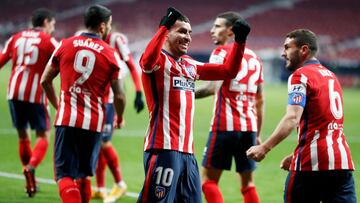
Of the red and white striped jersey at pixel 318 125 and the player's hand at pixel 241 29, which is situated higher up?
the player's hand at pixel 241 29

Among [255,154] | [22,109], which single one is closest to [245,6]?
[22,109]

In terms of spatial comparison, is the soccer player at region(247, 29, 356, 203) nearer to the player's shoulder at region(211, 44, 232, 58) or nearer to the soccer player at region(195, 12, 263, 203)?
the player's shoulder at region(211, 44, 232, 58)

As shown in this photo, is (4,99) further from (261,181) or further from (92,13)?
(92,13)

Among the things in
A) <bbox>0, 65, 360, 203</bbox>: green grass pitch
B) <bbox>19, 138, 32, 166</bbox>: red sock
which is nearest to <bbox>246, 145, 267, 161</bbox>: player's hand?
<bbox>0, 65, 360, 203</bbox>: green grass pitch

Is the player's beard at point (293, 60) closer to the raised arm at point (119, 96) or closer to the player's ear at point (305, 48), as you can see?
the player's ear at point (305, 48)

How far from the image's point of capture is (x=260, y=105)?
827 centimetres

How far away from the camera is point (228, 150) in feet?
25.3

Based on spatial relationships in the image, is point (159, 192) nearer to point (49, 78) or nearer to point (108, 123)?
point (49, 78)

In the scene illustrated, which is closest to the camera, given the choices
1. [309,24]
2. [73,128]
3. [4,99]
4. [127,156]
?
[73,128]

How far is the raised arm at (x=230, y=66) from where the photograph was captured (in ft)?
18.8

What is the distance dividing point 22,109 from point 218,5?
4146 cm

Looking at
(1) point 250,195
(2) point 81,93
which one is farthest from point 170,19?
(1) point 250,195

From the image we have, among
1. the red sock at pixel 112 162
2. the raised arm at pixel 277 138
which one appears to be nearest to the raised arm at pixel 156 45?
the raised arm at pixel 277 138

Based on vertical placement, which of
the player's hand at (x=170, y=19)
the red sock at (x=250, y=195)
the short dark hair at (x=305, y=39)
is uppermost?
the player's hand at (x=170, y=19)
